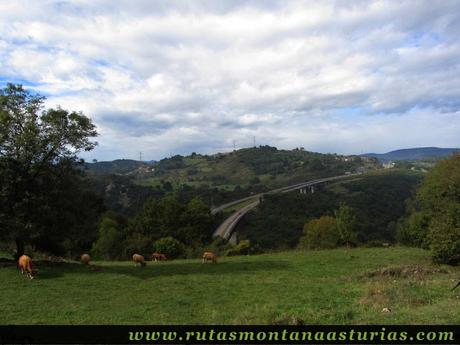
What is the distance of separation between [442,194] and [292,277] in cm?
2605

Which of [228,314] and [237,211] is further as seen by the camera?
[237,211]

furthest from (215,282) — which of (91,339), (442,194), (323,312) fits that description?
(442,194)

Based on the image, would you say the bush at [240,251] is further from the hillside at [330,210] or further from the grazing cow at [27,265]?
the hillside at [330,210]

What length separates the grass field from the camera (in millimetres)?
13055

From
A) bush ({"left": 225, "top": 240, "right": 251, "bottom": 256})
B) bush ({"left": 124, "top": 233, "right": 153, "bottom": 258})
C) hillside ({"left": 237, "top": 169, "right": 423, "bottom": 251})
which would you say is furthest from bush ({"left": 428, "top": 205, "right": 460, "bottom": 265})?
hillside ({"left": 237, "top": 169, "right": 423, "bottom": 251})

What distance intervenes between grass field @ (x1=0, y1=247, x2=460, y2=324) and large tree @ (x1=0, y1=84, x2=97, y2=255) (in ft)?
8.39

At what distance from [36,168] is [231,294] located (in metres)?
13.4

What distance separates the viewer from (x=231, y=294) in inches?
713

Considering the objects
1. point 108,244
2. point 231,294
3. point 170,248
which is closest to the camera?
point 231,294

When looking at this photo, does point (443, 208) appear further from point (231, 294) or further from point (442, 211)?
point (231, 294)

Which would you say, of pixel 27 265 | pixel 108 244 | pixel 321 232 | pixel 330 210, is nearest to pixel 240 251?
pixel 27 265

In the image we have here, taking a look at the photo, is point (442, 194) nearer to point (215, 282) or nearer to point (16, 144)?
point (215, 282)

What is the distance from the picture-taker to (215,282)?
21453 mm

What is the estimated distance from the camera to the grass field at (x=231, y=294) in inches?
514
